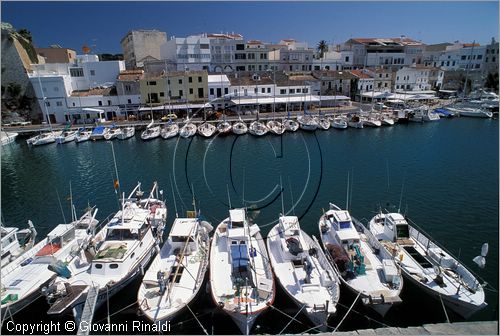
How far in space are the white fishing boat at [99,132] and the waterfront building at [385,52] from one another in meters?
86.3

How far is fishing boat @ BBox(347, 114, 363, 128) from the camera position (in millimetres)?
63628

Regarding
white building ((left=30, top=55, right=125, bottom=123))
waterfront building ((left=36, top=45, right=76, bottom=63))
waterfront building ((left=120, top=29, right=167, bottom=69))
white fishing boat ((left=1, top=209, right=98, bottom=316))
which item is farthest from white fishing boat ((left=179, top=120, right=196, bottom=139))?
waterfront building ((left=36, top=45, right=76, bottom=63))

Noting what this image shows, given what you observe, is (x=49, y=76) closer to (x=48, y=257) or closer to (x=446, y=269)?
(x=48, y=257)

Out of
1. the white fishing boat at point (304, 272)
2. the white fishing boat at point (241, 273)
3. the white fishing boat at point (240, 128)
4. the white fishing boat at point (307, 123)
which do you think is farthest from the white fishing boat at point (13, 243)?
the white fishing boat at point (307, 123)

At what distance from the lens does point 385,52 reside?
352ft

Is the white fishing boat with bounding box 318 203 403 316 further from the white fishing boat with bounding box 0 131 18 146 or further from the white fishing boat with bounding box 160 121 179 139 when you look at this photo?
the white fishing boat with bounding box 0 131 18 146

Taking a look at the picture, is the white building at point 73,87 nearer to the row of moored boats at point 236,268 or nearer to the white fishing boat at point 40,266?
the white fishing boat at point 40,266

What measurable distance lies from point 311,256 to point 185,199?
16.6 metres

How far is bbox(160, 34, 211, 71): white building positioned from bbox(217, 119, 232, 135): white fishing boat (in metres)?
33.7

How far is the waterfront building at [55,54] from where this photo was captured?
88750mm

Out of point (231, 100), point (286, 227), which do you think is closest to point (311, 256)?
point (286, 227)

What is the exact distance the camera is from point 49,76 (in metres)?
65.4

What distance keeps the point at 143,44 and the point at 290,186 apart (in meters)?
84.5

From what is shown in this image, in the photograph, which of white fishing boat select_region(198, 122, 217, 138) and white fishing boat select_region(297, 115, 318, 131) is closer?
white fishing boat select_region(198, 122, 217, 138)
